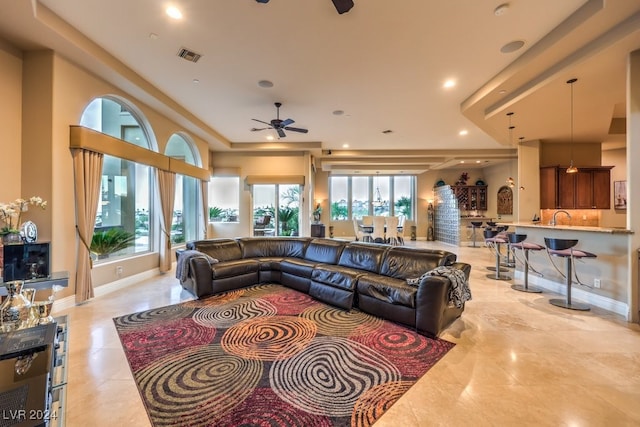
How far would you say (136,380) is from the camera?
2076 millimetres

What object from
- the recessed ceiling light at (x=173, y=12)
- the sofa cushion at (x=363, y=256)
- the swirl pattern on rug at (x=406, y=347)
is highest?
the recessed ceiling light at (x=173, y=12)

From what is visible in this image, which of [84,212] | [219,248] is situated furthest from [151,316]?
[84,212]

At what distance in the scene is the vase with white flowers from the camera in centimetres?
282

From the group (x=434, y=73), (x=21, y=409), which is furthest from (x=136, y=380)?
(x=434, y=73)

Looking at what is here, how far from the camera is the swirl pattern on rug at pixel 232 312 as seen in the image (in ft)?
10.5

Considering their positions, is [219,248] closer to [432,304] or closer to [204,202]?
[204,202]

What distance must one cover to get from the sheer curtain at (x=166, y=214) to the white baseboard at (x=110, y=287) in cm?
24

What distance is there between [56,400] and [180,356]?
1166 mm

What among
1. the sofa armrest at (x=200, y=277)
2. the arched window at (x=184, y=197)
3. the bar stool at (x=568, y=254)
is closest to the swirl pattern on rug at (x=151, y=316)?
the sofa armrest at (x=200, y=277)

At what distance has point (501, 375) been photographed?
2.15 meters

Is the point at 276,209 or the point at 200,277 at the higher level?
the point at 276,209

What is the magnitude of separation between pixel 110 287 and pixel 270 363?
3.54 m

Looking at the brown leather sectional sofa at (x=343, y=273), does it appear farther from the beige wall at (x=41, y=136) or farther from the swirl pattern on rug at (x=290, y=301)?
the beige wall at (x=41, y=136)

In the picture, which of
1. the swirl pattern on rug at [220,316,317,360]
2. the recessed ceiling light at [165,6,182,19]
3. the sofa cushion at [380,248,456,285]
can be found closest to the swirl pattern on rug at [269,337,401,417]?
the swirl pattern on rug at [220,316,317,360]
